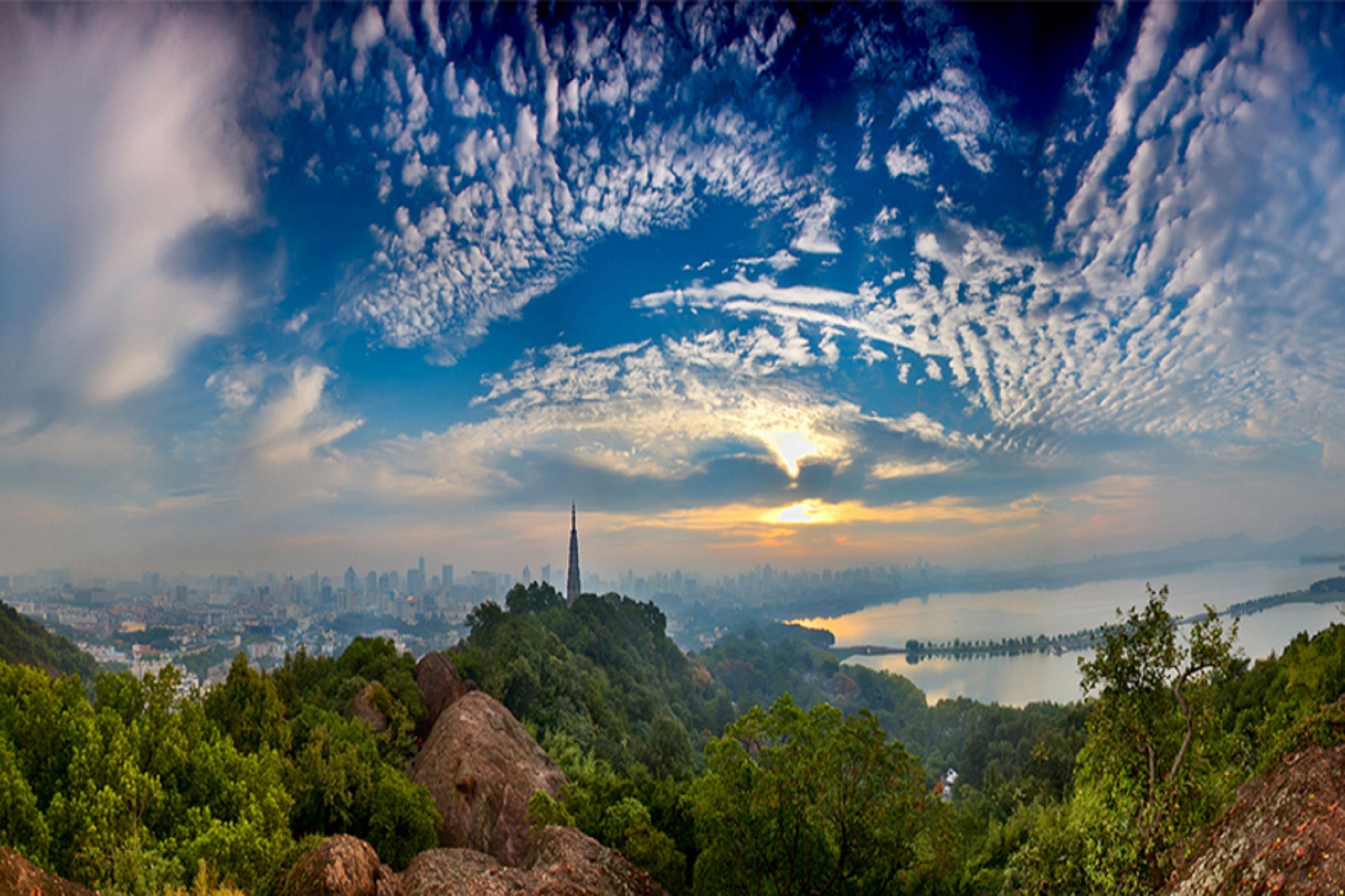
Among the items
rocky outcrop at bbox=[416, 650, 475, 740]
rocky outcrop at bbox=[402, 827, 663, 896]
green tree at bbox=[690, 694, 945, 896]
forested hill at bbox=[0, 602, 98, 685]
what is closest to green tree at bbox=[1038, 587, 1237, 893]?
green tree at bbox=[690, 694, 945, 896]

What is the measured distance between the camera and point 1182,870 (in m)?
7.79

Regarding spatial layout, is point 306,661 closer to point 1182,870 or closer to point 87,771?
point 87,771

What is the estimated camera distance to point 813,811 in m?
12.1

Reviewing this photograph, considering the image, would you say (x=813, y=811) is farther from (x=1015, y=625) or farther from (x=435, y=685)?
(x=1015, y=625)

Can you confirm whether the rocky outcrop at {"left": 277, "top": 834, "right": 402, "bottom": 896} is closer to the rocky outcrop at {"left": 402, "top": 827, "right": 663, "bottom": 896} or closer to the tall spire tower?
the rocky outcrop at {"left": 402, "top": 827, "right": 663, "bottom": 896}

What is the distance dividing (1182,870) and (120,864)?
54.1ft

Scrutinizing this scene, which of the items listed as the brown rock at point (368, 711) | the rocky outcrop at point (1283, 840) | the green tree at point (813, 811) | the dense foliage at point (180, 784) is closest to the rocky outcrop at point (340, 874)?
the dense foliage at point (180, 784)

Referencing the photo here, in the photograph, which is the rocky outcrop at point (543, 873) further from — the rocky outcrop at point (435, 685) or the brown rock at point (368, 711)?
the rocky outcrop at point (435, 685)

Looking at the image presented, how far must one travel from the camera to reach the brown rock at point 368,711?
898 inches

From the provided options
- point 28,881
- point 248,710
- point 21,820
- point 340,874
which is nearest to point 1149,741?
point 340,874

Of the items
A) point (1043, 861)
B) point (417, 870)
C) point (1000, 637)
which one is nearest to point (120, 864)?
point (417, 870)

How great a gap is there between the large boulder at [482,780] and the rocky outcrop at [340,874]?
24.2 ft

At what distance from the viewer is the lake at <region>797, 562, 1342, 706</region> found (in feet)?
129

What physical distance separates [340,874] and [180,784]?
7.41 m
